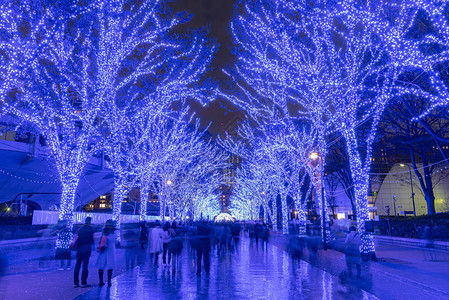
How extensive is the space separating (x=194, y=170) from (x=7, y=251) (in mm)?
25537

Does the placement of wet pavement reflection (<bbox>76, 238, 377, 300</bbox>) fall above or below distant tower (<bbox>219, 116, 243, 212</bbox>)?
below

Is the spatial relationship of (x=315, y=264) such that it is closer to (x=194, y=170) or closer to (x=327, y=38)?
(x=327, y=38)

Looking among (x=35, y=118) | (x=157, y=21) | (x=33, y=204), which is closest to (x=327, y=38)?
(x=157, y=21)

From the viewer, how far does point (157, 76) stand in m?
16.0

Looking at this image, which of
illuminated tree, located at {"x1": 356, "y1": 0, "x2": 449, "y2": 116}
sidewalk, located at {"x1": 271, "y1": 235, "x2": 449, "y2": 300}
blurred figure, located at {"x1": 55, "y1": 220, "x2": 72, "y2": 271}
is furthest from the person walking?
illuminated tree, located at {"x1": 356, "y1": 0, "x2": 449, "y2": 116}

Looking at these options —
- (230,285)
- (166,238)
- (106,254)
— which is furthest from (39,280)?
(230,285)

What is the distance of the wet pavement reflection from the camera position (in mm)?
7500

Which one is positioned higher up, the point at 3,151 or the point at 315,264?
the point at 3,151

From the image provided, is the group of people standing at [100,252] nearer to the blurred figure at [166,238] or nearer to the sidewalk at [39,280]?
the sidewalk at [39,280]

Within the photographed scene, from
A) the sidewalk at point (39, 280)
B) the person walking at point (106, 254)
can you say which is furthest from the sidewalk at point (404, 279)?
the sidewalk at point (39, 280)

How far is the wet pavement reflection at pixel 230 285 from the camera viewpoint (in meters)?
7.50

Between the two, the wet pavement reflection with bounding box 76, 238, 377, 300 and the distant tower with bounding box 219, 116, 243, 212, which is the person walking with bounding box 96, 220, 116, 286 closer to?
the wet pavement reflection with bounding box 76, 238, 377, 300

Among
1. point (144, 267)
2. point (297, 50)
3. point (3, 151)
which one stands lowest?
point (144, 267)

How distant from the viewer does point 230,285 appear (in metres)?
8.76
